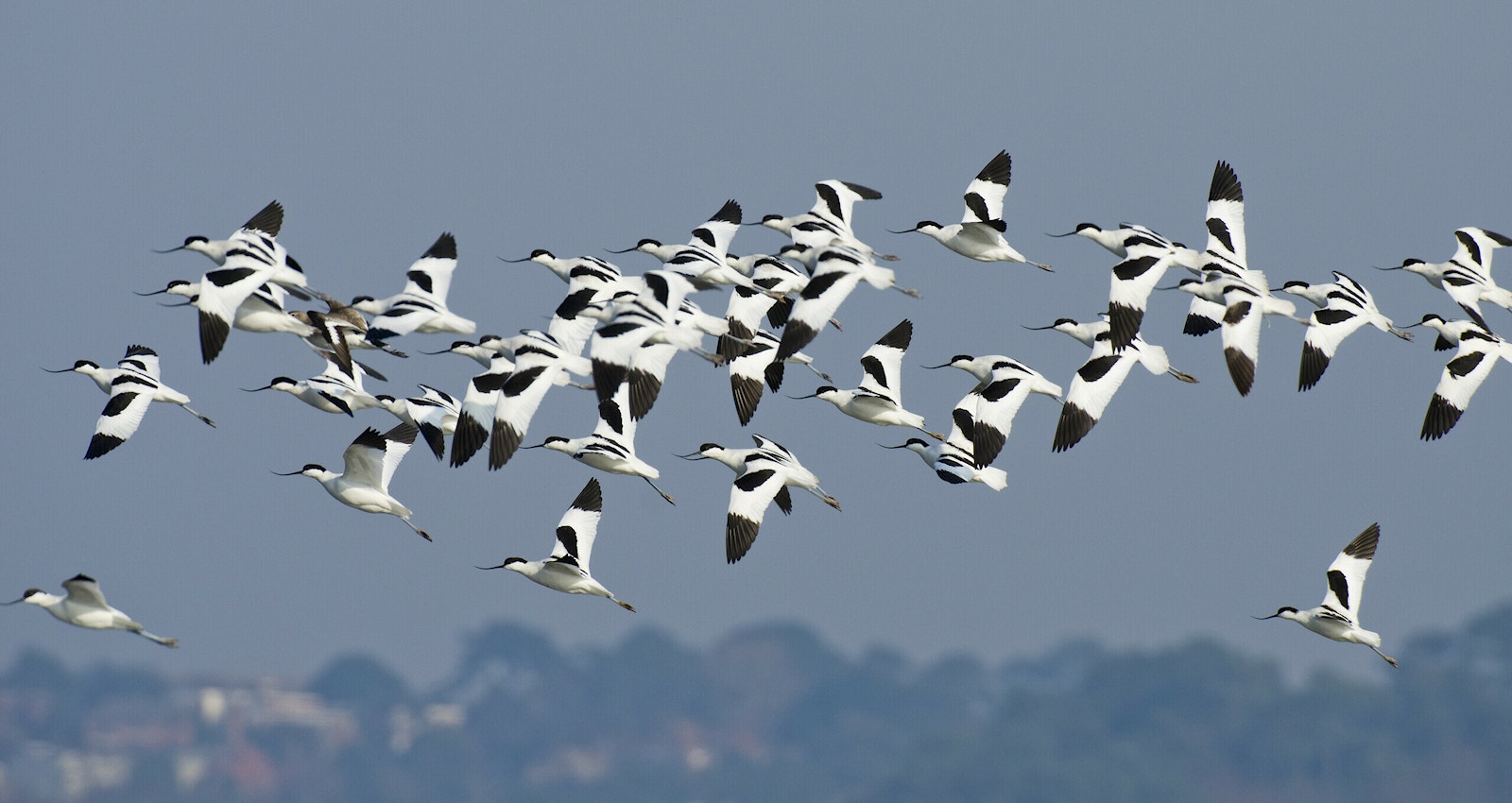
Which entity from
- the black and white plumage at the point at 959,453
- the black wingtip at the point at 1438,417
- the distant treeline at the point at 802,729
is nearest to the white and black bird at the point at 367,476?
the black and white plumage at the point at 959,453

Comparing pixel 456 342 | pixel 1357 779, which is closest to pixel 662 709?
pixel 1357 779

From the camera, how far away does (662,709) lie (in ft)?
427

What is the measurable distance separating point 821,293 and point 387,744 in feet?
354

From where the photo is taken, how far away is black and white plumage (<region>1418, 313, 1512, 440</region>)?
23375mm

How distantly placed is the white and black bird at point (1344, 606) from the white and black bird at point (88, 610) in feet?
41.1

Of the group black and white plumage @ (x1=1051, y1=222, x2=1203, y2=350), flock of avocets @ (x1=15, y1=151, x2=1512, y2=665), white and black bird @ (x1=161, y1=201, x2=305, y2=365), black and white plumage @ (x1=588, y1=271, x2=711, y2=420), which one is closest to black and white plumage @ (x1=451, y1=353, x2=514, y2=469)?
flock of avocets @ (x1=15, y1=151, x2=1512, y2=665)

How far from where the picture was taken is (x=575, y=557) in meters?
24.2

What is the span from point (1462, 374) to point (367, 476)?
1251cm

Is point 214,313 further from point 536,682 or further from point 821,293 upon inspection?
point 536,682

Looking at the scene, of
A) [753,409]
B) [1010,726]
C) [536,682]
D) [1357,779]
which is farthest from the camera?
[536,682]

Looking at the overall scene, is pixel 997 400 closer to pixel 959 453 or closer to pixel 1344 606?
pixel 959 453

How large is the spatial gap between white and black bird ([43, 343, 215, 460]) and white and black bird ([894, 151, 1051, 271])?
924 centimetres

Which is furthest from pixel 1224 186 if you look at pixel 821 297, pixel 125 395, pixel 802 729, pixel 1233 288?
pixel 802 729

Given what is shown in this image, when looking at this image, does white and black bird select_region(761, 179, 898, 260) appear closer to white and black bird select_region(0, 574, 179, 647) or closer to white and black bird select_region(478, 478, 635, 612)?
white and black bird select_region(478, 478, 635, 612)
